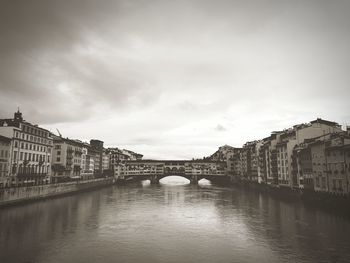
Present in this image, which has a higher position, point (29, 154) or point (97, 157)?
point (97, 157)

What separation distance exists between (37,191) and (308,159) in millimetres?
57407

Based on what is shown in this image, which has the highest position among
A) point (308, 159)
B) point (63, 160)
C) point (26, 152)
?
point (26, 152)

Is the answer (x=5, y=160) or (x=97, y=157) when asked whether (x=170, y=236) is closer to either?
(x=5, y=160)

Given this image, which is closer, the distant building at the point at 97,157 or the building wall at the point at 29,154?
the building wall at the point at 29,154

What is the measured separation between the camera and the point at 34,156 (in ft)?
220

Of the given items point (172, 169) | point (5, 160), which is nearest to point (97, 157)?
point (172, 169)

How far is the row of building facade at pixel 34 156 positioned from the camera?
5664 cm

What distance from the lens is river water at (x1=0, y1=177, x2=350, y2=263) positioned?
83.3 feet

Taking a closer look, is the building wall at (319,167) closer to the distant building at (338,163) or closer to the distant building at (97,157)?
the distant building at (338,163)

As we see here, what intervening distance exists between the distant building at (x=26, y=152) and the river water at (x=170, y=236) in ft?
39.9

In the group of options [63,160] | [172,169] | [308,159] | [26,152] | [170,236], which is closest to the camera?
[170,236]

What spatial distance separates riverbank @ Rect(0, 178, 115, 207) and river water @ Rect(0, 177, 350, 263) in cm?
194

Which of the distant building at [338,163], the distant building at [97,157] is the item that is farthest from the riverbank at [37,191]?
the distant building at [338,163]

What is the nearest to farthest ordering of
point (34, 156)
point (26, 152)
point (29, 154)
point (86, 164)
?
point (26, 152) → point (29, 154) → point (34, 156) → point (86, 164)
